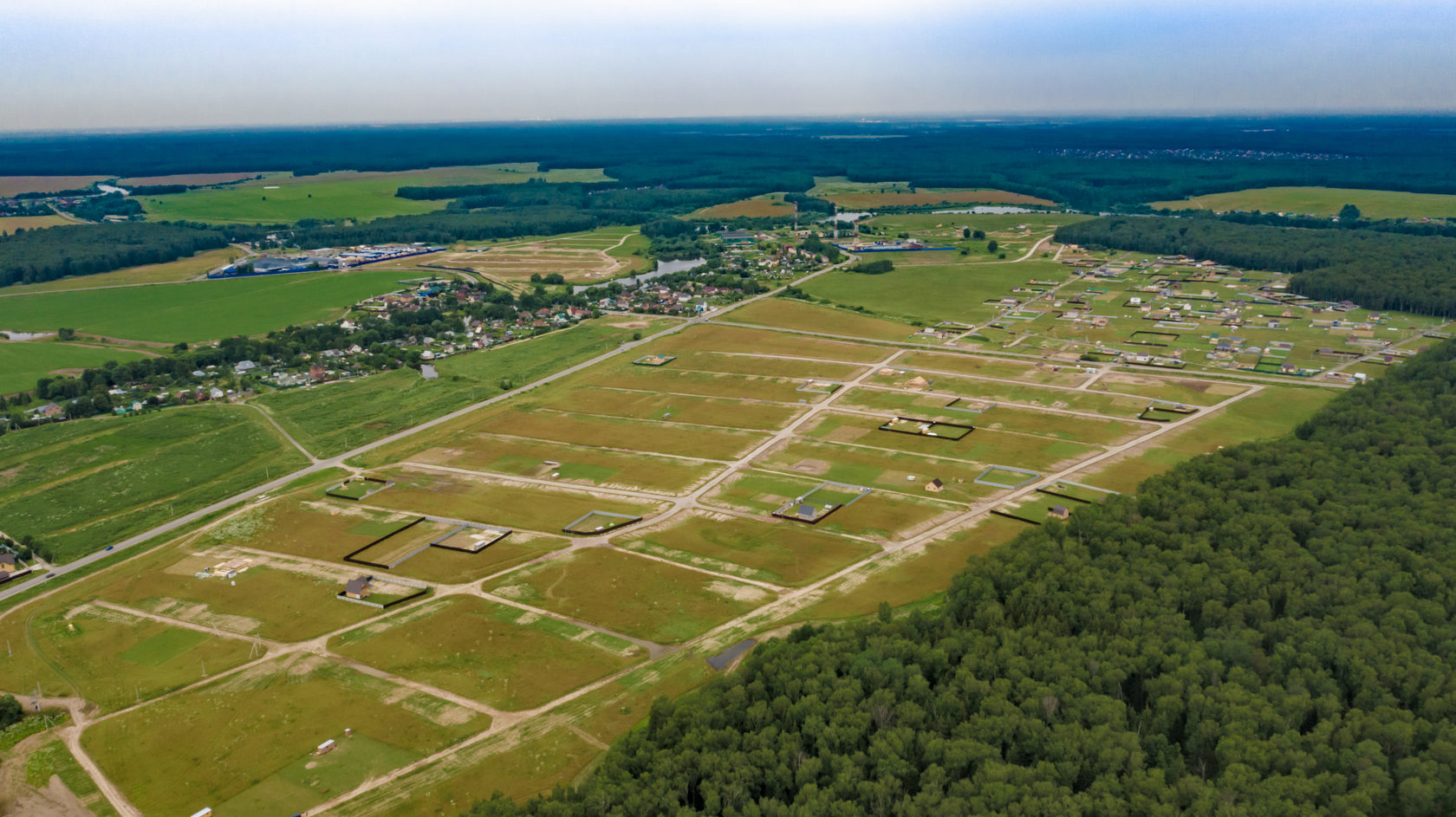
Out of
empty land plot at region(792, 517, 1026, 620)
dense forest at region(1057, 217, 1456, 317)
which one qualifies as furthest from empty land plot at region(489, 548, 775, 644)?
dense forest at region(1057, 217, 1456, 317)

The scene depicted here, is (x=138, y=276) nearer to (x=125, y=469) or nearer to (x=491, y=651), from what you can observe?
(x=125, y=469)

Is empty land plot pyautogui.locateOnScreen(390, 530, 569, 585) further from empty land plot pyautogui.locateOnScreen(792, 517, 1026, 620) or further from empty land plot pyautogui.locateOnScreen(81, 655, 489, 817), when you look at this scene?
empty land plot pyautogui.locateOnScreen(792, 517, 1026, 620)

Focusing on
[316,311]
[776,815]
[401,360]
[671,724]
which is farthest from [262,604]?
[316,311]

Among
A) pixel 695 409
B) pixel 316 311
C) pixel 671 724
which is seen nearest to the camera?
pixel 671 724

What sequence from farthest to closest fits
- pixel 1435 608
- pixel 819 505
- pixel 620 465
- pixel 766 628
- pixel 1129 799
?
pixel 620 465 → pixel 819 505 → pixel 766 628 → pixel 1435 608 → pixel 1129 799

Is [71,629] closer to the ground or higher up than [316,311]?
closer to the ground

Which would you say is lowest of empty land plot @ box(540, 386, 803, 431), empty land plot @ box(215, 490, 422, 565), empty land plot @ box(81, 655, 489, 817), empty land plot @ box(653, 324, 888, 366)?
empty land plot @ box(81, 655, 489, 817)

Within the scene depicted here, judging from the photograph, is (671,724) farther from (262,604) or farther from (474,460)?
(474,460)

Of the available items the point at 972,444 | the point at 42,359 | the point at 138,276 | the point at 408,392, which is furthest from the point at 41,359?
the point at 972,444
